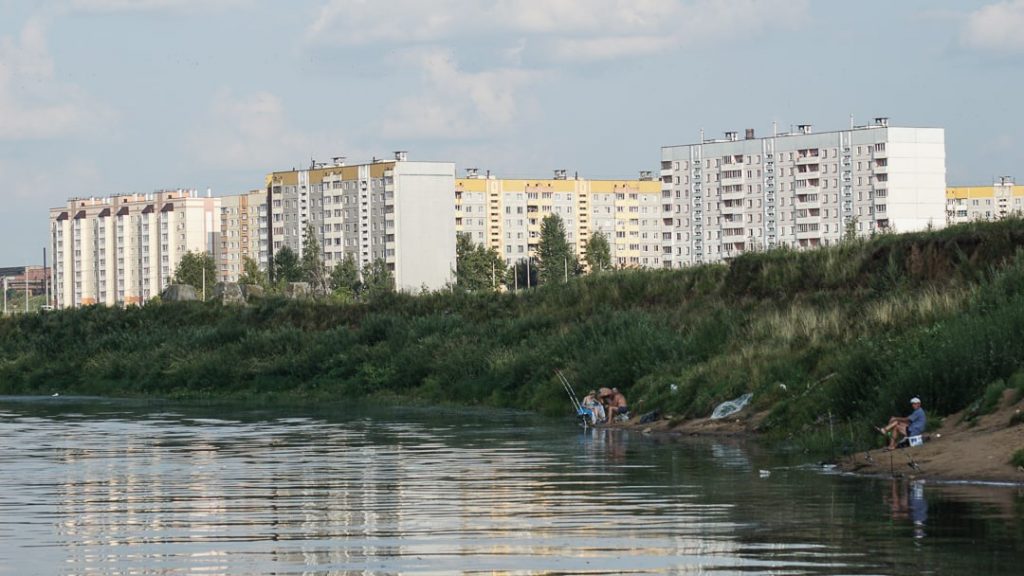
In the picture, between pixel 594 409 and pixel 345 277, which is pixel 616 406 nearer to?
pixel 594 409

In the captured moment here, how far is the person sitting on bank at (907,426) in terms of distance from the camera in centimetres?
2297

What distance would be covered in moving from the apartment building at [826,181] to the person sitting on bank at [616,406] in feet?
456

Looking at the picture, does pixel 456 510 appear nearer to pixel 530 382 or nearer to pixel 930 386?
pixel 930 386

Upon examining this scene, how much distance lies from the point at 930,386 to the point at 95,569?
15.0 meters

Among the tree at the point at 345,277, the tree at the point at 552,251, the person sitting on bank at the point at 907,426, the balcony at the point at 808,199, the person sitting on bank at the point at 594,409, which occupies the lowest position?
the person sitting on bank at the point at 594,409

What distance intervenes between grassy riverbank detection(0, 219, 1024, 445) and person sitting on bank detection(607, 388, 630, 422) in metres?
0.48

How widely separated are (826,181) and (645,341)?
150832 millimetres

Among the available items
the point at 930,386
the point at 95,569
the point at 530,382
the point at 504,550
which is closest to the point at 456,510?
the point at 504,550

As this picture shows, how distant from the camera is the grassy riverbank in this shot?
90.3 ft

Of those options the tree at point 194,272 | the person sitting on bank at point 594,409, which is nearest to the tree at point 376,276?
the tree at point 194,272

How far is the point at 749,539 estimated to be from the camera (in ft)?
48.8

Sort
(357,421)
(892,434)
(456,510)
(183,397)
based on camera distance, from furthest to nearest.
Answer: (183,397) < (357,421) < (892,434) < (456,510)

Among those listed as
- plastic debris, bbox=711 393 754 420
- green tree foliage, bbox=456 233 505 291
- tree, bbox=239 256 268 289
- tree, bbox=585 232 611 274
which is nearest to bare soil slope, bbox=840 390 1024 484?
plastic debris, bbox=711 393 754 420

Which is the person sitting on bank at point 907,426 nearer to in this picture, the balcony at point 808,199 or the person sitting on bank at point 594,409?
the person sitting on bank at point 594,409
